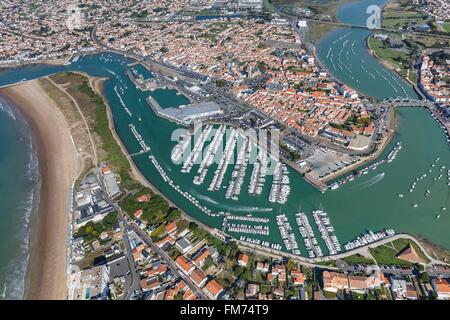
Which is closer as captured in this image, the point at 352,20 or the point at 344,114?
the point at 344,114

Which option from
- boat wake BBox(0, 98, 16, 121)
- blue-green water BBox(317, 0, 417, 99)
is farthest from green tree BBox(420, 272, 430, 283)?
boat wake BBox(0, 98, 16, 121)

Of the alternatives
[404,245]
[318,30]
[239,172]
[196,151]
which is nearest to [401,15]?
[318,30]

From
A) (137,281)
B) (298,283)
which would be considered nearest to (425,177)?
(298,283)

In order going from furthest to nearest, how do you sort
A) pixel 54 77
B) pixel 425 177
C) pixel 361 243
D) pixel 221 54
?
pixel 221 54 → pixel 54 77 → pixel 425 177 → pixel 361 243

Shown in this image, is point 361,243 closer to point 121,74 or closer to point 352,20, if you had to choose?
point 121,74

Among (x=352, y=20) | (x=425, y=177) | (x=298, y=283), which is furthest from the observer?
(x=352, y=20)

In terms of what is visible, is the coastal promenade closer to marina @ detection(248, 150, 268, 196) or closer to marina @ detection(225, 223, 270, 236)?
marina @ detection(225, 223, 270, 236)
